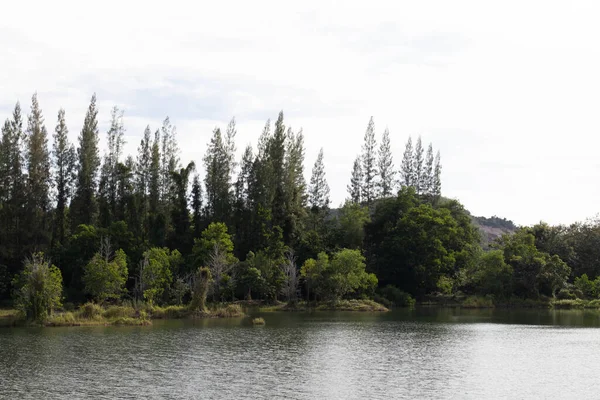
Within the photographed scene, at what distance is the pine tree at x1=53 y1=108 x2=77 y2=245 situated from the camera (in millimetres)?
92000

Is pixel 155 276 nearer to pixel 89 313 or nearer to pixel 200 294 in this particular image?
pixel 200 294

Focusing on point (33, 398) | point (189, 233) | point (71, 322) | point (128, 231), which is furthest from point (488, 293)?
point (33, 398)

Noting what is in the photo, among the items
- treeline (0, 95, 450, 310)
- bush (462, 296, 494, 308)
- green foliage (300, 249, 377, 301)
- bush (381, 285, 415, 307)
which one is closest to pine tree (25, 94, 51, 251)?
treeline (0, 95, 450, 310)

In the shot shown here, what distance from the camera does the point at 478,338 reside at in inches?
2158

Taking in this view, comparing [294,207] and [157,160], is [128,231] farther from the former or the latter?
[294,207]

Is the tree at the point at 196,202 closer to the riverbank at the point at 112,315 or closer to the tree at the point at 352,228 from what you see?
the tree at the point at 352,228

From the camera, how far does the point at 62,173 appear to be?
94000 mm

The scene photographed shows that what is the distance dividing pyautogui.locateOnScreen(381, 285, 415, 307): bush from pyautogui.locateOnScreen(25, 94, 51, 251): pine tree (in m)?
46.2

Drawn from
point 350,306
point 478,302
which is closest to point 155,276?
point 350,306

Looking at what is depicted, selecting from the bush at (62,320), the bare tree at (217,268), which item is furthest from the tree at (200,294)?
the bush at (62,320)

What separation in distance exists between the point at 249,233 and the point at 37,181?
29248mm

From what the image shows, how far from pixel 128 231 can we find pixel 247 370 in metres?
54.7

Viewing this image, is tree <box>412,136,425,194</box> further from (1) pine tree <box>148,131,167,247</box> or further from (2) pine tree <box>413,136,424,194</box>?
(1) pine tree <box>148,131,167,247</box>

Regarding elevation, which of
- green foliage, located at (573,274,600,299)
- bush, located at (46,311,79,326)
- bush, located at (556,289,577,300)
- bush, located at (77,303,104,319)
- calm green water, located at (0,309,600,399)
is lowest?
calm green water, located at (0,309,600,399)
